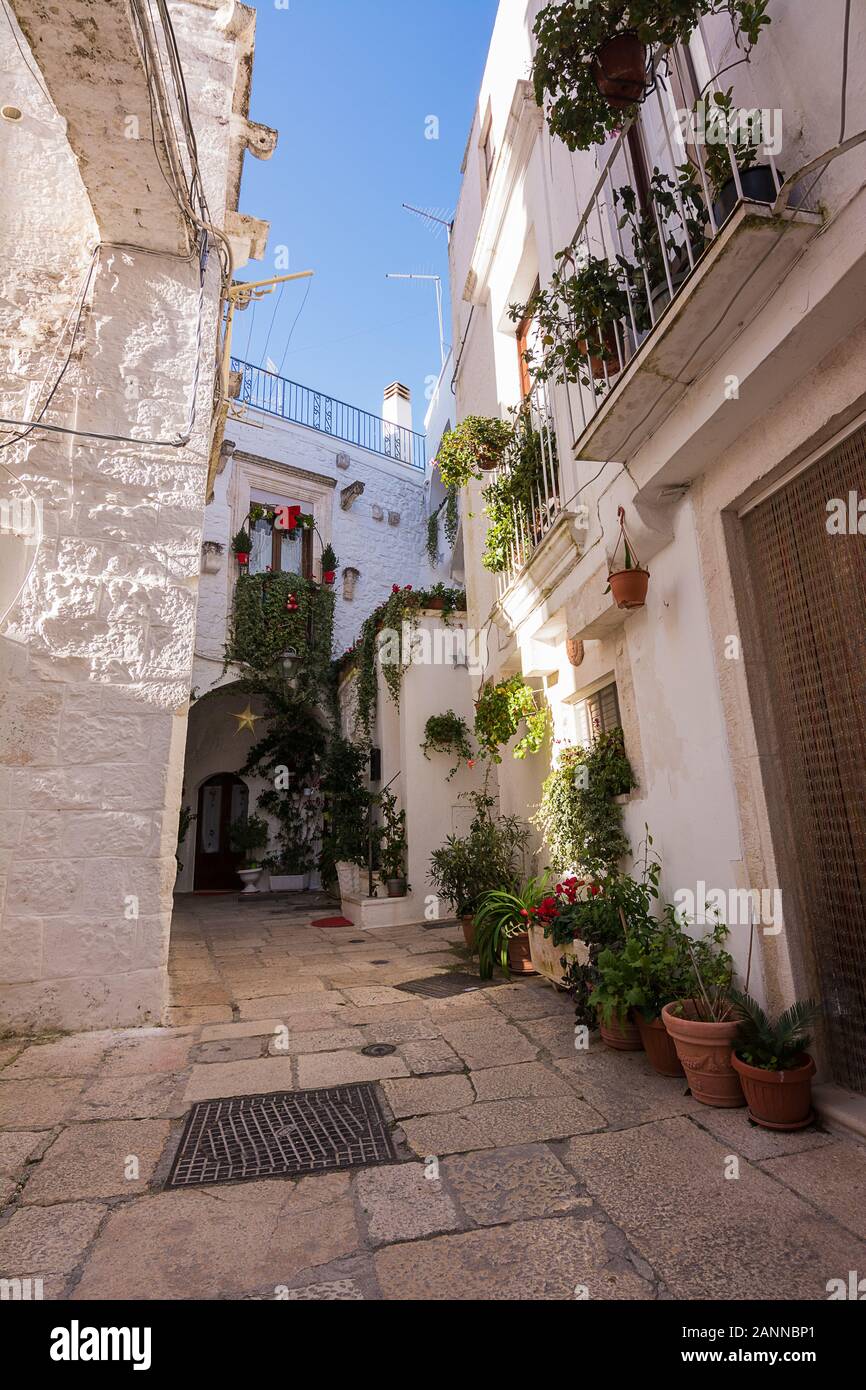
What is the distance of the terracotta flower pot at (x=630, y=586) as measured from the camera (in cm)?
375

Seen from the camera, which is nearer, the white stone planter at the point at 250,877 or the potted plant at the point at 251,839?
the white stone planter at the point at 250,877

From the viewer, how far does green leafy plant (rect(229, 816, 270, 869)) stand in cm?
1298

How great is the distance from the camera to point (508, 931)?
5.10 m

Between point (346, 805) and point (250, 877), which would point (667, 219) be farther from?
point (250, 877)

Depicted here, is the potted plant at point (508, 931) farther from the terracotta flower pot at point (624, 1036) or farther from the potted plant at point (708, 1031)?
the potted plant at point (708, 1031)

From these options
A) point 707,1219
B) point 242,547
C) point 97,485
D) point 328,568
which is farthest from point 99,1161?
point 328,568

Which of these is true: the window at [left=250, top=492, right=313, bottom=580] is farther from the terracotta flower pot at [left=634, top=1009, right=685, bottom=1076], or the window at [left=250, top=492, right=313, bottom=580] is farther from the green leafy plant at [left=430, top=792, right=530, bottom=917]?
the terracotta flower pot at [left=634, top=1009, right=685, bottom=1076]

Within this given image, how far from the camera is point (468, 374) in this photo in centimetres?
862

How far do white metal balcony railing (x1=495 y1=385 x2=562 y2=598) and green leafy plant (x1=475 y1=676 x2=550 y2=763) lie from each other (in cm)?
102

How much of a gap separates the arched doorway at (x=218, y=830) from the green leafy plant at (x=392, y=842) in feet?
19.5

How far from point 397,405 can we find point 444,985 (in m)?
15.4

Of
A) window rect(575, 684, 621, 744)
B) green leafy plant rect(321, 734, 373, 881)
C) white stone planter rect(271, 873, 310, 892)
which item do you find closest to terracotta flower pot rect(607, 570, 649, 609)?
window rect(575, 684, 621, 744)

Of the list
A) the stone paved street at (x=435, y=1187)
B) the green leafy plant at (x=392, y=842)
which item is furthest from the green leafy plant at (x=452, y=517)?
the stone paved street at (x=435, y=1187)
